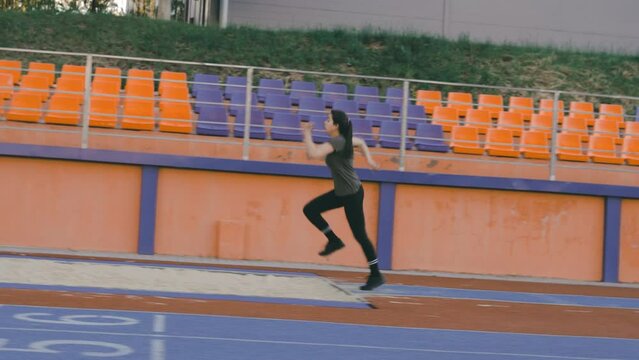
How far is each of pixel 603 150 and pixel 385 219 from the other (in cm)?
424

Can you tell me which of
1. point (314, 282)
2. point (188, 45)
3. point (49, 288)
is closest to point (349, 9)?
point (188, 45)

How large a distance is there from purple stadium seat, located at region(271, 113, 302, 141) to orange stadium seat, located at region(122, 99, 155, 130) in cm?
193

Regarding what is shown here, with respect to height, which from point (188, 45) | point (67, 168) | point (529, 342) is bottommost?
point (529, 342)

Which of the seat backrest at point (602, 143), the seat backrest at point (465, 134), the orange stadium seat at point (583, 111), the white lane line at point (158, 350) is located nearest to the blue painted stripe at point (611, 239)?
the seat backrest at point (602, 143)

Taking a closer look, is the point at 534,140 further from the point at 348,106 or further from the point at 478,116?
the point at 348,106

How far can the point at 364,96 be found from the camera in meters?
19.8

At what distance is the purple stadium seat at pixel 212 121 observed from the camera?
16.7 meters

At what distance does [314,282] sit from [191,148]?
466 cm

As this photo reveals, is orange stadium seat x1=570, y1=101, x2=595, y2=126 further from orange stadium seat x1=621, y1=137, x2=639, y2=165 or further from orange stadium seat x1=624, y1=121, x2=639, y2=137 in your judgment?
orange stadium seat x1=621, y1=137, x2=639, y2=165

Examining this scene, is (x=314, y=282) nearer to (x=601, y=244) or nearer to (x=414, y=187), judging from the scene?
(x=414, y=187)

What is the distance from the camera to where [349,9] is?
29.8 m

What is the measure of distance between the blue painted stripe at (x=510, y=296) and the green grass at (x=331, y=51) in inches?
503

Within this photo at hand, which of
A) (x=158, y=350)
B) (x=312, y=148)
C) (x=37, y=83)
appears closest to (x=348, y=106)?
(x=37, y=83)

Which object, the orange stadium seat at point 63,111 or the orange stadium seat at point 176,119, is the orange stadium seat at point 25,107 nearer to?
the orange stadium seat at point 63,111
